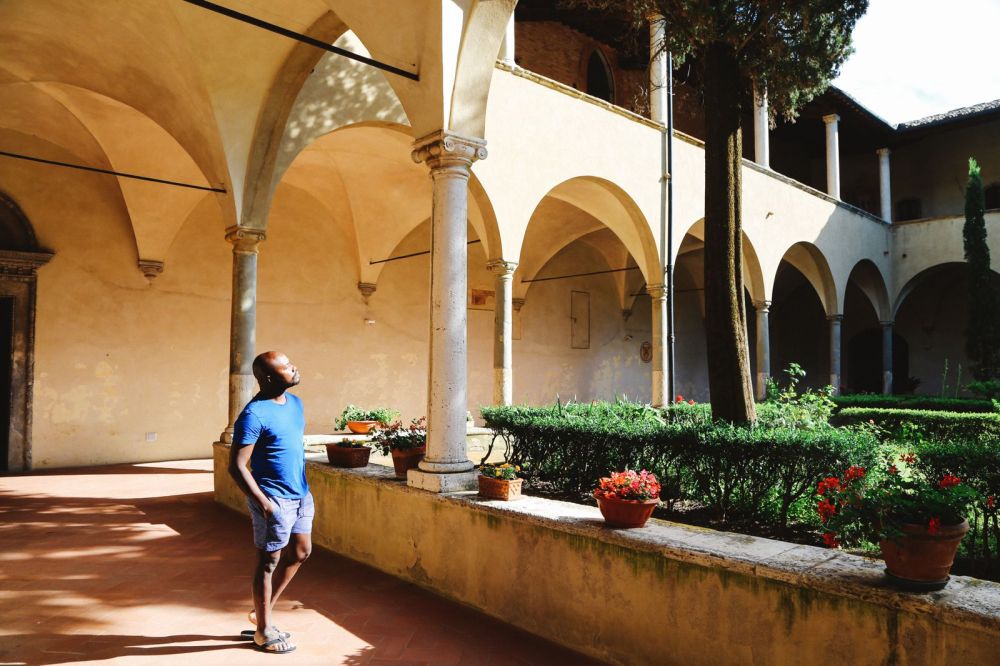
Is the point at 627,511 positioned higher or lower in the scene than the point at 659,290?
lower

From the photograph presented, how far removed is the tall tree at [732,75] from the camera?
5621mm

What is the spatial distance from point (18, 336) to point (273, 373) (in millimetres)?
8475

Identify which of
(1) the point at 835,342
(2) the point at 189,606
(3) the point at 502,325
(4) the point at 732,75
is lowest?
(2) the point at 189,606

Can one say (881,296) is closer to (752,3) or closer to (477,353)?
Result: (477,353)

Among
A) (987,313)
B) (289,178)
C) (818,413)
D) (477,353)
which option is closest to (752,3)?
(818,413)

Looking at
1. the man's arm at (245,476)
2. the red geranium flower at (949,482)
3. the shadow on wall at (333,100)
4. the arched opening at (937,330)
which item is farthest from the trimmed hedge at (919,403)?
the man's arm at (245,476)

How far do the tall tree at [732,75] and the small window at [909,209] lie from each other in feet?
56.4

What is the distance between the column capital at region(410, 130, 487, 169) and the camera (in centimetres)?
435

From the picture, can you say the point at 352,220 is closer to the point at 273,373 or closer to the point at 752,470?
the point at 273,373

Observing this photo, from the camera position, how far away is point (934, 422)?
9.55 metres

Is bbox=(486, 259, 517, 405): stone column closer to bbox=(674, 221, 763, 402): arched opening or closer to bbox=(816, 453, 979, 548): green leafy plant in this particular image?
bbox=(816, 453, 979, 548): green leafy plant

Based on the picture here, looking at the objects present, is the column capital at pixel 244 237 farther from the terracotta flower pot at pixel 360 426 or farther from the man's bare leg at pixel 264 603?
the man's bare leg at pixel 264 603

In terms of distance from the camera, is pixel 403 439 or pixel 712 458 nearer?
pixel 712 458

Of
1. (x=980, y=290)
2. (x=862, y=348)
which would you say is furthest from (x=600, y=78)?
(x=862, y=348)
